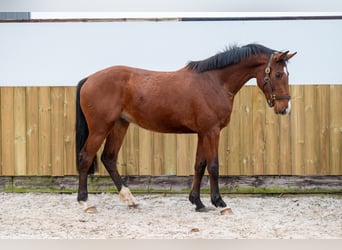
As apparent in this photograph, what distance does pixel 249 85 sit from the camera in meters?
5.82

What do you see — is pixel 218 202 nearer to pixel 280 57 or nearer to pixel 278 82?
pixel 278 82

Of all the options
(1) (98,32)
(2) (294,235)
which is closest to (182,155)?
(1) (98,32)

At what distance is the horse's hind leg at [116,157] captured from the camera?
5.03m

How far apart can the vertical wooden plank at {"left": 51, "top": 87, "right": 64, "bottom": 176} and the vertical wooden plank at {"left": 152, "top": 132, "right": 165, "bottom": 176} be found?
1232 mm

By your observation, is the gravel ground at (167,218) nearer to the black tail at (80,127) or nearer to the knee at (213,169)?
the knee at (213,169)

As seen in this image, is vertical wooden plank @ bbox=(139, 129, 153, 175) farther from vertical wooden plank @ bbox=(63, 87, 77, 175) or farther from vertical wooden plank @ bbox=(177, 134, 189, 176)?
vertical wooden plank @ bbox=(63, 87, 77, 175)

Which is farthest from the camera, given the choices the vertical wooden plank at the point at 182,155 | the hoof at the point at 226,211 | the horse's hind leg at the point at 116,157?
the vertical wooden plank at the point at 182,155

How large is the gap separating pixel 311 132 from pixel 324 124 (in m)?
0.20

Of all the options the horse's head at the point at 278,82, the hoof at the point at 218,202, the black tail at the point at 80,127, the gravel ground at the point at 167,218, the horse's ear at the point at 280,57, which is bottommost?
the gravel ground at the point at 167,218

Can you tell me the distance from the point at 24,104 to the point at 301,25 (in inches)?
150

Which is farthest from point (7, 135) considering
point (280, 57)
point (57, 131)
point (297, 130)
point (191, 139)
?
point (297, 130)

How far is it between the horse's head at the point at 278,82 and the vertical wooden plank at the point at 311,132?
124 cm

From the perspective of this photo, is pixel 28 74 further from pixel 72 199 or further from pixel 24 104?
pixel 72 199

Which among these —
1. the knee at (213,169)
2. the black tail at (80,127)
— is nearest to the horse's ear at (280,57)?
Result: the knee at (213,169)
